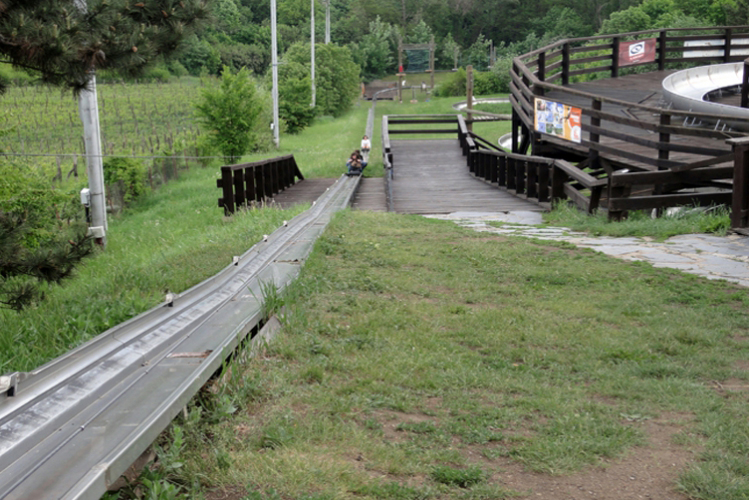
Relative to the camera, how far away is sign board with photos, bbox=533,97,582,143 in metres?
13.3

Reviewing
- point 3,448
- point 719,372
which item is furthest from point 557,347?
point 3,448

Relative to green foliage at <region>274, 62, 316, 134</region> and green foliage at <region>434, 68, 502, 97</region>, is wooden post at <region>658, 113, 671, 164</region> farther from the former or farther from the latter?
green foliage at <region>434, 68, 502, 97</region>

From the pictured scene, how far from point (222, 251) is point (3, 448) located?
5.60m

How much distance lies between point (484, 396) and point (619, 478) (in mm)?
878

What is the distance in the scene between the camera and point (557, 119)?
1415 centimetres

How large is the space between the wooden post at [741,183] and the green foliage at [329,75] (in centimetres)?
4171

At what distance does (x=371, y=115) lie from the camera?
1550 inches

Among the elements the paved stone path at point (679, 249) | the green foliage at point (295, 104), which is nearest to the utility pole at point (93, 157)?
the paved stone path at point (679, 249)

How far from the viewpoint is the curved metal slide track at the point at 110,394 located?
241cm

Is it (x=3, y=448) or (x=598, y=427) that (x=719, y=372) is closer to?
(x=598, y=427)

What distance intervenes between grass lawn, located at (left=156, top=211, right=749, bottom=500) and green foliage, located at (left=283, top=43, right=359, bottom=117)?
4395cm

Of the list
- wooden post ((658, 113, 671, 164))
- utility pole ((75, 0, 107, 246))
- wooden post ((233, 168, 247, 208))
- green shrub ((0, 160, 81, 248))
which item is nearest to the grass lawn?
wooden post ((658, 113, 671, 164))

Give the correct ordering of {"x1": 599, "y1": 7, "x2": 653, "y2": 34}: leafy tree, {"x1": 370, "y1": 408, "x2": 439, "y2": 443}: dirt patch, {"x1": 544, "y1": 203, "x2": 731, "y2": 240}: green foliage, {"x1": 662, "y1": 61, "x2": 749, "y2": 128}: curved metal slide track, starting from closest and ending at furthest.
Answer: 1. {"x1": 370, "y1": 408, "x2": 439, "y2": 443}: dirt patch
2. {"x1": 544, "y1": 203, "x2": 731, "y2": 240}: green foliage
3. {"x1": 662, "y1": 61, "x2": 749, "y2": 128}: curved metal slide track
4. {"x1": 599, "y1": 7, "x2": 653, "y2": 34}: leafy tree

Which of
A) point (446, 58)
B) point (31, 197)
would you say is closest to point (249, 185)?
point (31, 197)
